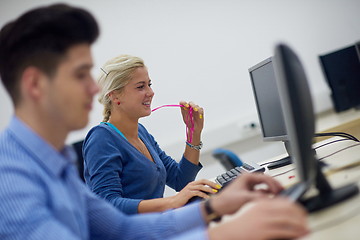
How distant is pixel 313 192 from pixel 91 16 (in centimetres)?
71

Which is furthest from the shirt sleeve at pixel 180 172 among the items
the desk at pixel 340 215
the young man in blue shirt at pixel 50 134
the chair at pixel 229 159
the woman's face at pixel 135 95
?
the young man in blue shirt at pixel 50 134

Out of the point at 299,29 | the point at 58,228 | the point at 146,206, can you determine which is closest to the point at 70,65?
the point at 58,228

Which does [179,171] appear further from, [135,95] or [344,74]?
[344,74]

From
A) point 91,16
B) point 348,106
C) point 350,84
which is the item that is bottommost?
point 348,106

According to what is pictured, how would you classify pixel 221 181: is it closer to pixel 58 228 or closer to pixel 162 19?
pixel 58 228

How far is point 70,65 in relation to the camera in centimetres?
81

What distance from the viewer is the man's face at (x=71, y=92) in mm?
783

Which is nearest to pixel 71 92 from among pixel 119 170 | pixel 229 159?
pixel 119 170

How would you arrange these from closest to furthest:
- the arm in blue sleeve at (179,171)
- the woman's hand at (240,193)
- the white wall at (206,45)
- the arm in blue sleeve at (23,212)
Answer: the arm in blue sleeve at (23,212)
the woman's hand at (240,193)
the arm in blue sleeve at (179,171)
the white wall at (206,45)

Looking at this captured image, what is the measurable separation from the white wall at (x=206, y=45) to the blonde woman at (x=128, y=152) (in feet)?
4.02

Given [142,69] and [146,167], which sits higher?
[142,69]

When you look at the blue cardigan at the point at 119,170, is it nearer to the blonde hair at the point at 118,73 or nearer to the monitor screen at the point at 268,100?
the blonde hair at the point at 118,73

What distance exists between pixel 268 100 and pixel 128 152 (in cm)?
69

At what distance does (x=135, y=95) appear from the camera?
6.08 feet
